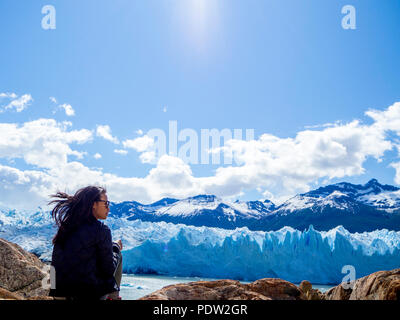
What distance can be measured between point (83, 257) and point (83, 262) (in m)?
0.03

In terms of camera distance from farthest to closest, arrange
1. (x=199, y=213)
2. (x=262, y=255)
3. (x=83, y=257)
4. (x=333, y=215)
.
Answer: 1. (x=199, y=213)
2. (x=333, y=215)
3. (x=262, y=255)
4. (x=83, y=257)

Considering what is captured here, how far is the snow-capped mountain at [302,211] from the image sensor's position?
9412 cm

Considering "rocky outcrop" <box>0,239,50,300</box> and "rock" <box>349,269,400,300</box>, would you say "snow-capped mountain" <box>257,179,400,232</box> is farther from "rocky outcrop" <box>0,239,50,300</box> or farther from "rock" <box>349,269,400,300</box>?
"rocky outcrop" <box>0,239,50,300</box>

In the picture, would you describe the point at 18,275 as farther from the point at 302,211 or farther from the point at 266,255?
the point at 302,211

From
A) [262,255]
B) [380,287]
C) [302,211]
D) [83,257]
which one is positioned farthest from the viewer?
[302,211]

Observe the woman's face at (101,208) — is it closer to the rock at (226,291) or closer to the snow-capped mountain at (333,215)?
the rock at (226,291)

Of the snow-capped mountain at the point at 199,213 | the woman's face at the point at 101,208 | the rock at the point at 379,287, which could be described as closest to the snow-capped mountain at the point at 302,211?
the snow-capped mountain at the point at 199,213

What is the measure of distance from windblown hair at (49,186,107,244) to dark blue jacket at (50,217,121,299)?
0.05 meters

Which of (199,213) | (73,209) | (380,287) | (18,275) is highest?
(73,209)

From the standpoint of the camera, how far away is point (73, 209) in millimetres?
2037

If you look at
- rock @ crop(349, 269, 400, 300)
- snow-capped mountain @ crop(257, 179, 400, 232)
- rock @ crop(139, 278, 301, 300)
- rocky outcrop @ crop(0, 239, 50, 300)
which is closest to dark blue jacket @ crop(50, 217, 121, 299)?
rock @ crop(139, 278, 301, 300)

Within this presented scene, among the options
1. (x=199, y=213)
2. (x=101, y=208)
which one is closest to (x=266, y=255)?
(x=101, y=208)

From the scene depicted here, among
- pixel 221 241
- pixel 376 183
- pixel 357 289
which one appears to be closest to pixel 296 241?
pixel 221 241

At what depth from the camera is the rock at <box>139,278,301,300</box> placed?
9.13ft
